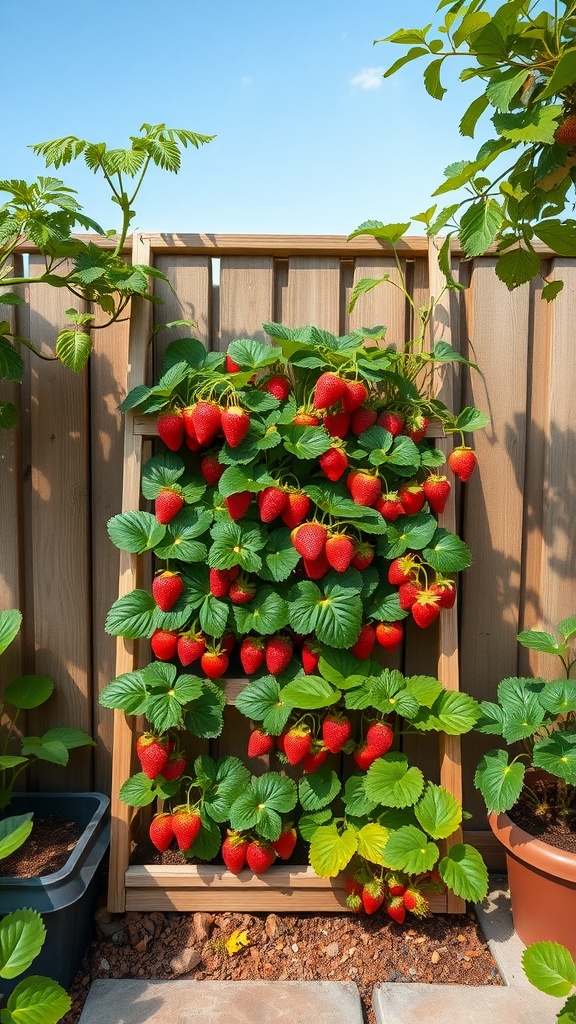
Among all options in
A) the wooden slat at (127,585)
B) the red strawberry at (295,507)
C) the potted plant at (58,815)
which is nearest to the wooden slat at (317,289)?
the wooden slat at (127,585)

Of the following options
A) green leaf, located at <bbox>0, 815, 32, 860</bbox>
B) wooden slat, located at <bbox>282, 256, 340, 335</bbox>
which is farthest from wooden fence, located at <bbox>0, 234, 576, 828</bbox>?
green leaf, located at <bbox>0, 815, 32, 860</bbox>

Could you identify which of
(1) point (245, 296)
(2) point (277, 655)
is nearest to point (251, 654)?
(2) point (277, 655)

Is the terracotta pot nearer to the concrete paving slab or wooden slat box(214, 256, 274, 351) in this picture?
the concrete paving slab

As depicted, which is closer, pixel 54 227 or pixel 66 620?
pixel 54 227

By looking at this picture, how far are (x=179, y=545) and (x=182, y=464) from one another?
21 cm

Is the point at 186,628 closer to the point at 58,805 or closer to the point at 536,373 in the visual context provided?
the point at 58,805

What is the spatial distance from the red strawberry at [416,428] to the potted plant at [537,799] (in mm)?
586

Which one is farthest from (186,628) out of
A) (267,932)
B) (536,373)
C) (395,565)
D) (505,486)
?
(536,373)

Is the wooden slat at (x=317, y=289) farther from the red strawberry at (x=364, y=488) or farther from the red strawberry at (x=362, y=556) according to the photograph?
the red strawberry at (x=362, y=556)

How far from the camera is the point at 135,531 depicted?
5.41 feet

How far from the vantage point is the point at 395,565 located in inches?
64.3

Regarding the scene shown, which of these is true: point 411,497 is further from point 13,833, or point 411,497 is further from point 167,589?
point 13,833

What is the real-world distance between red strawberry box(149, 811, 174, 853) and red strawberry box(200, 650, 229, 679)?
36cm

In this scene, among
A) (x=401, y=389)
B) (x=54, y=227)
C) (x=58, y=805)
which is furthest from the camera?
(x=58, y=805)
